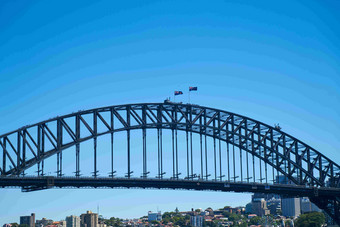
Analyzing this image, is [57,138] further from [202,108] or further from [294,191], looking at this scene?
[294,191]

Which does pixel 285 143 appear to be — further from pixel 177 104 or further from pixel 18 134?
pixel 18 134

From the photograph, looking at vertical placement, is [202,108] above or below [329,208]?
above

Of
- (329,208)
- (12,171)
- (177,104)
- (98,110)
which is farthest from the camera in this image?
(329,208)

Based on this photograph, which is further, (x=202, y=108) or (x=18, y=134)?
(x=202, y=108)

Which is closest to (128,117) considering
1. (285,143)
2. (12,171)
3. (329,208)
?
(12,171)

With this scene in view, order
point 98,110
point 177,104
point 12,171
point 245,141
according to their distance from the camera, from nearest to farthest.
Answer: point 12,171
point 98,110
point 177,104
point 245,141

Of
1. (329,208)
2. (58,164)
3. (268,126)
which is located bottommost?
(329,208)
